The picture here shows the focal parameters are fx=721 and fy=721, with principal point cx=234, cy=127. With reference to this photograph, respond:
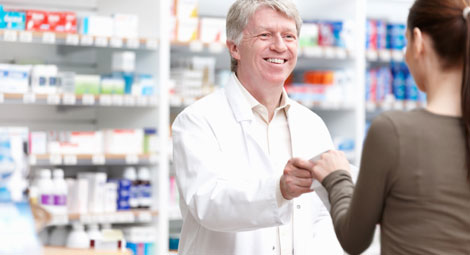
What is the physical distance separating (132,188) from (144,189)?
0.08 m

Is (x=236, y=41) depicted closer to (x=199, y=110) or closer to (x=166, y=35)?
(x=199, y=110)

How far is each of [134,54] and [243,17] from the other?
8.28 feet

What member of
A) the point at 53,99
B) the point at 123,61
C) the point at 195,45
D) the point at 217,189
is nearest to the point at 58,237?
the point at 53,99

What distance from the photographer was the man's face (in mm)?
2602

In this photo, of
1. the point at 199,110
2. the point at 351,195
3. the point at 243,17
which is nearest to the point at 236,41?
the point at 243,17

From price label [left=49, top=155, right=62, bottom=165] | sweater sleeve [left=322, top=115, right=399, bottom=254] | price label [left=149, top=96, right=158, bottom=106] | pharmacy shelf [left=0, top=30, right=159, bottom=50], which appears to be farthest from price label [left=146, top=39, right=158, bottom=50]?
sweater sleeve [left=322, top=115, right=399, bottom=254]

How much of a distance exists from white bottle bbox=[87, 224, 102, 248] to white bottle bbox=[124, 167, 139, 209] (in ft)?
0.99

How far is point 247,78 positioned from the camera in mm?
2645

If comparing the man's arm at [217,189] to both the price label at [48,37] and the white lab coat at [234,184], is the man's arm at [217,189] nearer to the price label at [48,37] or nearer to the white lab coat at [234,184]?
the white lab coat at [234,184]

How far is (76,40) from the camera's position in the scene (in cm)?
461

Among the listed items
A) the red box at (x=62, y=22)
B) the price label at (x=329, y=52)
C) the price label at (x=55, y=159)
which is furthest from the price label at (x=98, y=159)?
the price label at (x=329, y=52)

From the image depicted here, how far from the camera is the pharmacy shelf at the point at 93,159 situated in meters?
4.54

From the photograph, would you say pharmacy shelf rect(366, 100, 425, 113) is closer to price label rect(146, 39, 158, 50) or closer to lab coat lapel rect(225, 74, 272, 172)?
price label rect(146, 39, 158, 50)

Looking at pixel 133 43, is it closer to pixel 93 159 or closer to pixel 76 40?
pixel 76 40
